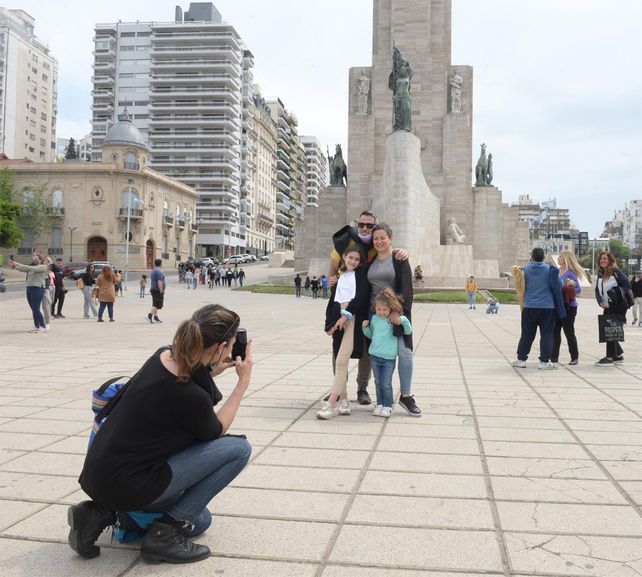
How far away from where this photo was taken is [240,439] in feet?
10.1

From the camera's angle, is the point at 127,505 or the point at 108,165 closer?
the point at 127,505

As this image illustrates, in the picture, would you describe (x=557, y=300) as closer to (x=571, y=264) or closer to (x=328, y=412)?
(x=571, y=264)

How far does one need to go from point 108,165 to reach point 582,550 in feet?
189

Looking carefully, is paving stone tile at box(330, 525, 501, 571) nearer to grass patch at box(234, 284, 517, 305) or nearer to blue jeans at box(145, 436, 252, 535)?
blue jeans at box(145, 436, 252, 535)

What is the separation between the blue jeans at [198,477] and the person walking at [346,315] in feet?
8.41

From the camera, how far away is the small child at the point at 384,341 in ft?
18.1

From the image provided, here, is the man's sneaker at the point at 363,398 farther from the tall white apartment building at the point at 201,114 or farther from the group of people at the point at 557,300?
the tall white apartment building at the point at 201,114

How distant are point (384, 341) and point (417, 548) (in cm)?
281

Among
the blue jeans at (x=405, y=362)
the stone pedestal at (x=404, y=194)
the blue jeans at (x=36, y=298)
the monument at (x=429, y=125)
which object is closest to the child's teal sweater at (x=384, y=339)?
the blue jeans at (x=405, y=362)

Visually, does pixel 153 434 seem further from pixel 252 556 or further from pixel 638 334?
pixel 638 334

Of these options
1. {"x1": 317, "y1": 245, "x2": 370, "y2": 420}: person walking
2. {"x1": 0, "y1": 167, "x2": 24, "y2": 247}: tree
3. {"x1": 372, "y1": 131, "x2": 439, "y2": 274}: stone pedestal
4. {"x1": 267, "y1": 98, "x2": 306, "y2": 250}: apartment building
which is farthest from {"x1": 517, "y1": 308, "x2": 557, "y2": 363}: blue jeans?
{"x1": 267, "y1": 98, "x2": 306, "y2": 250}: apartment building

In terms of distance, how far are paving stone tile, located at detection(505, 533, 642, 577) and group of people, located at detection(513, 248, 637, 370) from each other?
19.7 ft

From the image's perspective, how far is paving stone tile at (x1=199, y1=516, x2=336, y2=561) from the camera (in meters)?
2.81

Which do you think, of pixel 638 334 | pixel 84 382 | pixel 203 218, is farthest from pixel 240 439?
pixel 203 218
